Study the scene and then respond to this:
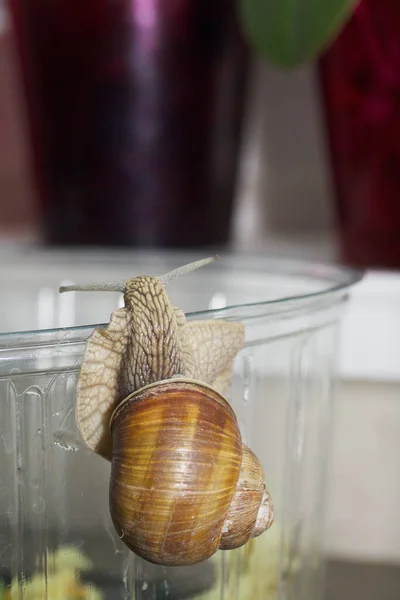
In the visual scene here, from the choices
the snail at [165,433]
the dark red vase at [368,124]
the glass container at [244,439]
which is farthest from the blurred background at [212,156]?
the snail at [165,433]

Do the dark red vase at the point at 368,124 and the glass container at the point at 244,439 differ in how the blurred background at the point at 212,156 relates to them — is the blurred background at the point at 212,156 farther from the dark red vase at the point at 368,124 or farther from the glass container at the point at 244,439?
the glass container at the point at 244,439

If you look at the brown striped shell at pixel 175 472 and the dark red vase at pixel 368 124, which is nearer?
the brown striped shell at pixel 175 472

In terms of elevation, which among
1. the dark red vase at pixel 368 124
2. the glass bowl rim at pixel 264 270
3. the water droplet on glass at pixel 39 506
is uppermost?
the dark red vase at pixel 368 124

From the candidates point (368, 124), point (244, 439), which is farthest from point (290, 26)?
point (244, 439)

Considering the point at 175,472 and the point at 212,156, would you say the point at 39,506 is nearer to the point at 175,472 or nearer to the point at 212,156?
the point at 175,472

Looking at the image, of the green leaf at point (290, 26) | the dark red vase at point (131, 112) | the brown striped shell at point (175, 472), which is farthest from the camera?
the dark red vase at point (131, 112)

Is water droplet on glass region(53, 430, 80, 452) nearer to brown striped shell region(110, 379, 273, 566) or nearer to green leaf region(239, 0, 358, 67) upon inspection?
brown striped shell region(110, 379, 273, 566)

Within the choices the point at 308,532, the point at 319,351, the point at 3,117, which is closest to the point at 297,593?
the point at 308,532
